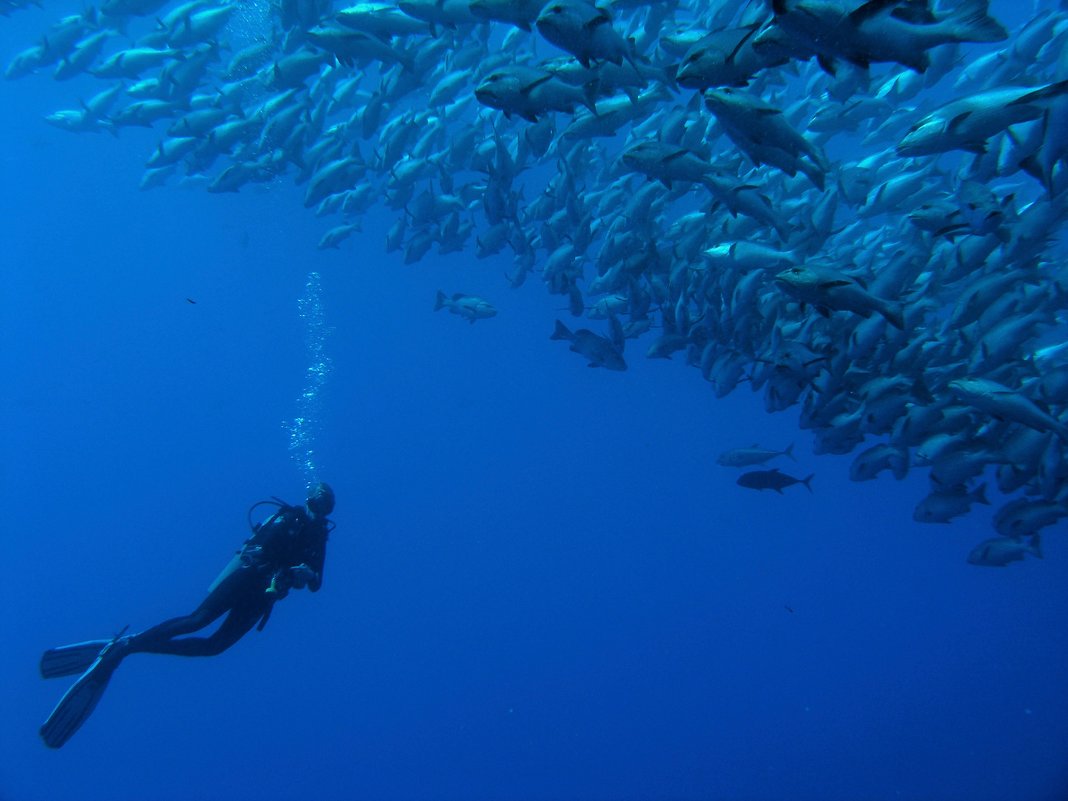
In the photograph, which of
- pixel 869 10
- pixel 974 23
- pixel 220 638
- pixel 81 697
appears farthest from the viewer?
pixel 220 638

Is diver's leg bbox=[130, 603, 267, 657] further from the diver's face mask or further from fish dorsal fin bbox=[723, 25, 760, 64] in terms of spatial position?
fish dorsal fin bbox=[723, 25, 760, 64]

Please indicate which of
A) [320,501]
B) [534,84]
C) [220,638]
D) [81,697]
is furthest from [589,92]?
[81,697]

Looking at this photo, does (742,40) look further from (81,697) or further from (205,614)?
(81,697)

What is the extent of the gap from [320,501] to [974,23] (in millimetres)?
7226

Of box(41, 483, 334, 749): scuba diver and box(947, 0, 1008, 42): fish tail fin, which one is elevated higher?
box(947, 0, 1008, 42): fish tail fin

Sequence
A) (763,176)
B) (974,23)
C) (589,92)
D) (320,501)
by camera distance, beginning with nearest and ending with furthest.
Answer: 1. (974,23)
2. (589,92)
3. (320,501)
4. (763,176)

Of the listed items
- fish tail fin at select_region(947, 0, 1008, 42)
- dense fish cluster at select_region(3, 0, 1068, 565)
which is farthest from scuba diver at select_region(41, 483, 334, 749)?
fish tail fin at select_region(947, 0, 1008, 42)

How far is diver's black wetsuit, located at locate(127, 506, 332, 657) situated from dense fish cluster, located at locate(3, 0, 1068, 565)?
393cm

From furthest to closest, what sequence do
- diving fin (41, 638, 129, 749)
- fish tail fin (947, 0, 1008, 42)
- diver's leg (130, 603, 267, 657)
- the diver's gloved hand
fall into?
diver's leg (130, 603, 267, 657) → diving fin (41, 638, 129, 749) → the diver's gloved hand → fish tail fin (947, 0, 1008, 42)

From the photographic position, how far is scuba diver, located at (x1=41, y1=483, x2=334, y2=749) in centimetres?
709

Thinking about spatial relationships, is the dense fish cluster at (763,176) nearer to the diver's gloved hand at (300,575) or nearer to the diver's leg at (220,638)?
the diver's gloved hand at (300,575)

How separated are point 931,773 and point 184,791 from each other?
156 ft

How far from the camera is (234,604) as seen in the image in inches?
305

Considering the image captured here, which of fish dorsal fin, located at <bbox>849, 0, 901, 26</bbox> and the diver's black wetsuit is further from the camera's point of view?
the diver's black wetsuit
